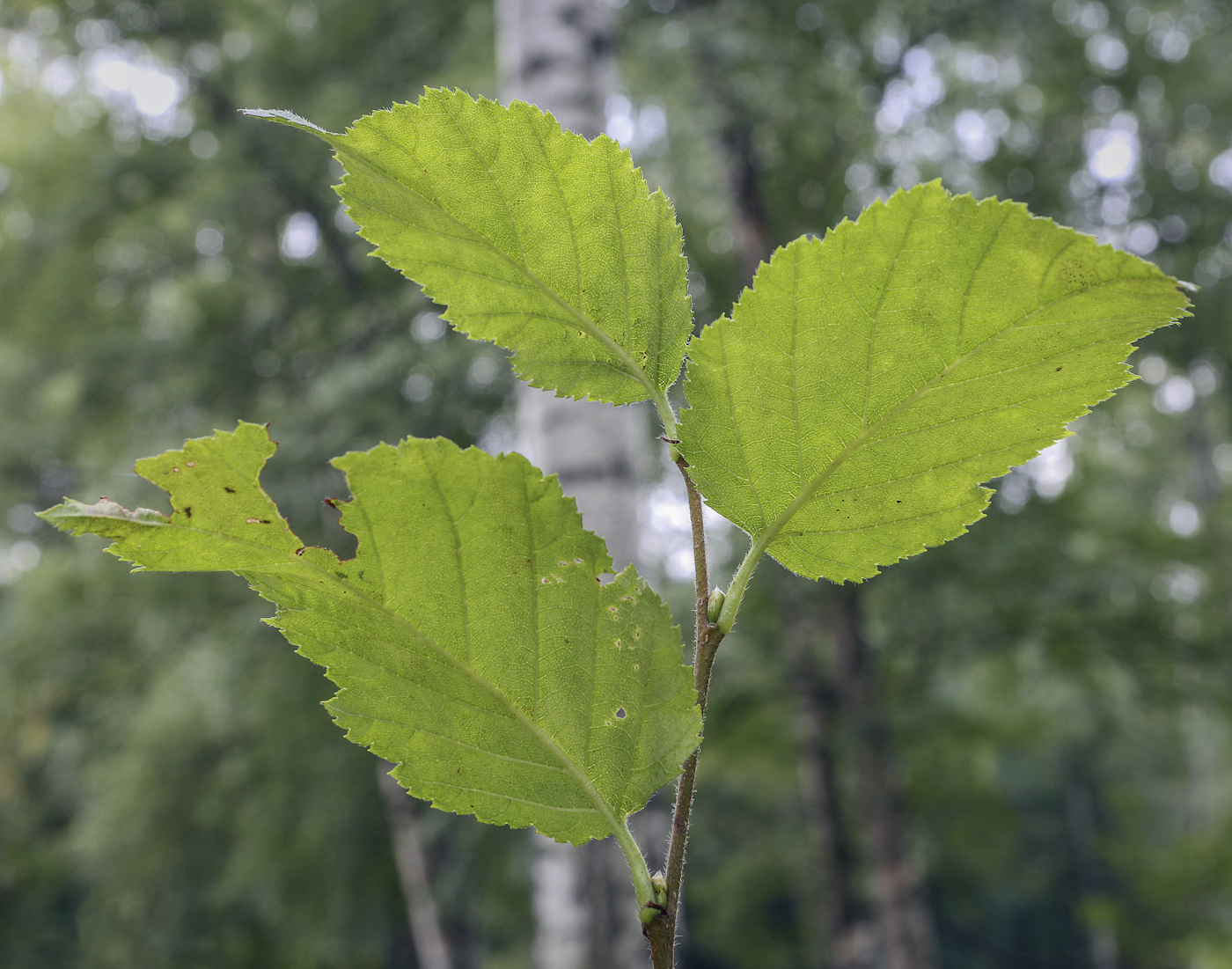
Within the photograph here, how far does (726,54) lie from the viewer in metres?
4.26

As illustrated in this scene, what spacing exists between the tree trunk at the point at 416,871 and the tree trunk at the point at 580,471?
4.68 meters

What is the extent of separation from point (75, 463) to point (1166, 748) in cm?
1998

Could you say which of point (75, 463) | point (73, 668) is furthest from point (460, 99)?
point (75, 463)

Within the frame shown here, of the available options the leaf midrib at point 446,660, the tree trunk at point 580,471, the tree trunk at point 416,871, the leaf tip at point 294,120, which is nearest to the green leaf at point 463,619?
the leaf midrib at point 446,660

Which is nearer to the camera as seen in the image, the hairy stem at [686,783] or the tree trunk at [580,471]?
the hairy stem at [686,783]

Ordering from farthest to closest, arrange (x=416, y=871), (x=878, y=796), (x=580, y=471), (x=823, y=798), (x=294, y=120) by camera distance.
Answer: (x=416, y=871) → (x=823, y=798) → (x=878, y=796) → (x=580, y=471) → (x=294, y=120)

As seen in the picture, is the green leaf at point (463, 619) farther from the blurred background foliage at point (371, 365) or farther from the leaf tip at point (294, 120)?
the blurred background foliage at point (371, 365)

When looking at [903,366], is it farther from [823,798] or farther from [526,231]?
[823,798]

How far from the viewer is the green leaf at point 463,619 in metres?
0.34

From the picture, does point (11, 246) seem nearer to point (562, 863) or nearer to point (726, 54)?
point (726, 54)

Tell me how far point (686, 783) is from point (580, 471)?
6.00ft

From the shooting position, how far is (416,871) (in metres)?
6.80

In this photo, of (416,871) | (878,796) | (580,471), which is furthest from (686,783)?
(416,871)

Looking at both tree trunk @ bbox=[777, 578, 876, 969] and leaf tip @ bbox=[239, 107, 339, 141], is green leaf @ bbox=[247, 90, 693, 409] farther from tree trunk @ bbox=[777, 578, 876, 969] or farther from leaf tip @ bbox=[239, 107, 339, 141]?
tree trunk @ bbox=[777, 578, 876, 969]
